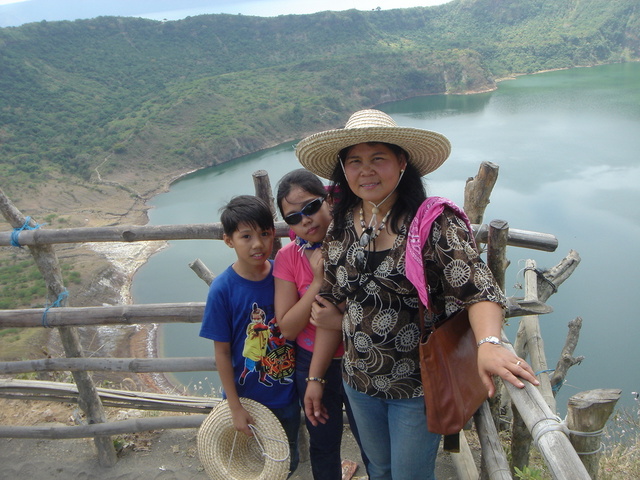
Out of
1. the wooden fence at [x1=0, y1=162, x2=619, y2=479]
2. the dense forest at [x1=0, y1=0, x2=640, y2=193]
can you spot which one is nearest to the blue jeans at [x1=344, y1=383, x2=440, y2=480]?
the wooden fence at [x1=0, y1=162, x2=619, y2=479]

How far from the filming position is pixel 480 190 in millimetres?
1961

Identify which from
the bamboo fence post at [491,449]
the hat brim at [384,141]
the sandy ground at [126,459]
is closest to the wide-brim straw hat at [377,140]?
the hat brim at [384,141]

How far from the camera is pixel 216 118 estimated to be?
2973cm

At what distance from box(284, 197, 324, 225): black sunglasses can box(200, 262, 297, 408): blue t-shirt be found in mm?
232

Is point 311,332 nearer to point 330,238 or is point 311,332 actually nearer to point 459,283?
point 330,238

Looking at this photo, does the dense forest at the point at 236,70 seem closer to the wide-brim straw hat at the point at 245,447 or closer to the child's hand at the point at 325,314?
the wide-brim straw hat at the point at 245,447

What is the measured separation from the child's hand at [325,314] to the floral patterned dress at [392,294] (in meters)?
0.02

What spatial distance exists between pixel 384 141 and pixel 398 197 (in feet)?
0.46

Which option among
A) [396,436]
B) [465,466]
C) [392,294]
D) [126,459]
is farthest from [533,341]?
[126,459]

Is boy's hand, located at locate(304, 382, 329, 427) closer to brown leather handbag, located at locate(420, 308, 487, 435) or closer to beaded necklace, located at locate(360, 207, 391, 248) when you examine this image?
brown leather handbag, located at locate(420, 308, 487, 435)

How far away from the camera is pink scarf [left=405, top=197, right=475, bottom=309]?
1.12m

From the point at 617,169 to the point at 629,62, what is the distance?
82.2ft

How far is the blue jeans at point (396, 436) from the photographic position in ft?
4.21

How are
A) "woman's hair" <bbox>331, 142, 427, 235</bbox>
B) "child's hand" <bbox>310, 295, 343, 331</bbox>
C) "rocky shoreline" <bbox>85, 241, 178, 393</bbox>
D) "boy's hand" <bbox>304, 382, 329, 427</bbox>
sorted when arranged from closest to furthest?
"woman's hair" <bbox>331, 142, 427, 235</bbox> < "child's hand" <bbox>310, 295, 343, 331</bbox> < "boy's hand" <bbox>304, 382, 329, 427</bbox> < "rocky shoreline" <bbox>85, 241, 178, 393</bbox>
